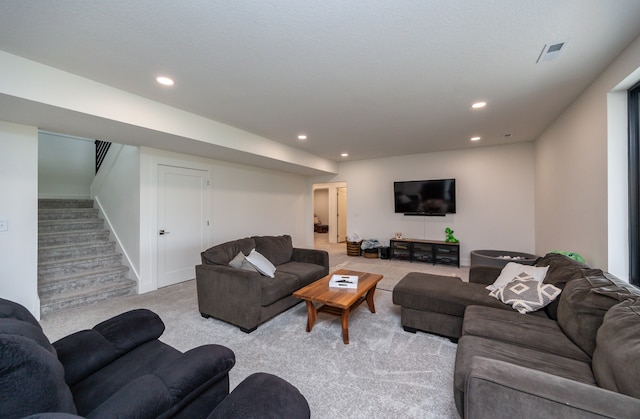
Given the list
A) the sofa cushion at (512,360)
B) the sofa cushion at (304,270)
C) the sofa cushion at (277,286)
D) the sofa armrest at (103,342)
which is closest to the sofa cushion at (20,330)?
the sofa armrest at (103,342)

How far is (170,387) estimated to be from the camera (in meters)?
1.08

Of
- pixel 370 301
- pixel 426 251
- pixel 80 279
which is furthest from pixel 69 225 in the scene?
pixel 426 251

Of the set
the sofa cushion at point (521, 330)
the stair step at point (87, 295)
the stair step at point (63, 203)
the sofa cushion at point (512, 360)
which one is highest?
the stair step at point (63, 203)

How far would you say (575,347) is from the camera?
63.1 inches

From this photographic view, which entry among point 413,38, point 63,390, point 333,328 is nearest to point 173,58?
point 413,38

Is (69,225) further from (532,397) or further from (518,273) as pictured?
(518,273)

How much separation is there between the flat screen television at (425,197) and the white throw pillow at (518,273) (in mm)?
3151

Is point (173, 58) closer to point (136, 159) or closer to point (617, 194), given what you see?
point (136, 159)

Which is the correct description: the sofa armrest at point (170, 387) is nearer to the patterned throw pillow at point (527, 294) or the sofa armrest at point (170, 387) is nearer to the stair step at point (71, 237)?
the patterned throw pillow at point (527, 294)

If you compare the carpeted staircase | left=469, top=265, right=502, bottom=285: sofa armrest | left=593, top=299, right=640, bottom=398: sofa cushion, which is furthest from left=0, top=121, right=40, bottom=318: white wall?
left=469, top=265, right=502, bottom=285: sofa armrest

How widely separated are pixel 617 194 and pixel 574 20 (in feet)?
5.09

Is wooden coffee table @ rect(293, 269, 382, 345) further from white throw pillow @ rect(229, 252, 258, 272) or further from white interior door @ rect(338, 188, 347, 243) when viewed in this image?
white interior door @ rect(338, 188, 347, 243)

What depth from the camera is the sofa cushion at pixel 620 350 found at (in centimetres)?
110

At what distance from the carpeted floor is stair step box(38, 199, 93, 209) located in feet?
9.13
